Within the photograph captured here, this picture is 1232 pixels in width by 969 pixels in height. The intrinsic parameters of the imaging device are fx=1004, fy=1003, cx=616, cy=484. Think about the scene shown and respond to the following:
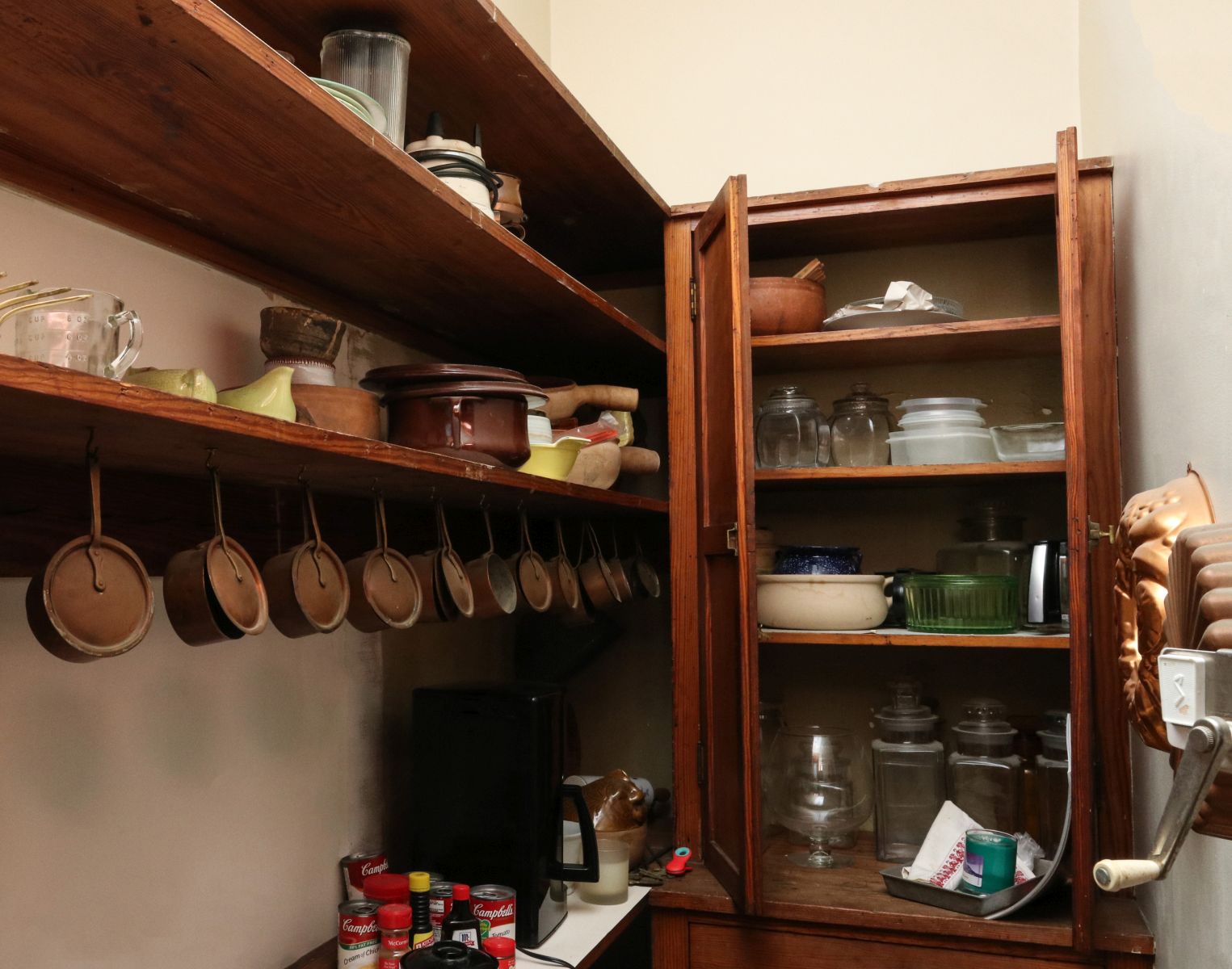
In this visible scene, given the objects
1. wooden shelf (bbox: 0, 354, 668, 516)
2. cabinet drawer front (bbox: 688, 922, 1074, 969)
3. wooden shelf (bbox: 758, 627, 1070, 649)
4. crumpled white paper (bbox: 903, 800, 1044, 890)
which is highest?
wooden shelf (bbox: 0, 354, 668, 516)

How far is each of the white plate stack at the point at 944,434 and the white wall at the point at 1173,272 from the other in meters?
0.26

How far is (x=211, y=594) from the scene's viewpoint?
104cm

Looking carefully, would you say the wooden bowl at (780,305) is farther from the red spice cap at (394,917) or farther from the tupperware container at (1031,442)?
the red spice cap at (394,917)

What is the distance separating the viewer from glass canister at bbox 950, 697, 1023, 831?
6.57 ft

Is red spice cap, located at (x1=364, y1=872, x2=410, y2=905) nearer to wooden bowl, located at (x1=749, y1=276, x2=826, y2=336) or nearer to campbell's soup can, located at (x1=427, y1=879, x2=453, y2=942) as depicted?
campbell's soup can, located at (x1=427, y1=879, x2=453, y2=942)

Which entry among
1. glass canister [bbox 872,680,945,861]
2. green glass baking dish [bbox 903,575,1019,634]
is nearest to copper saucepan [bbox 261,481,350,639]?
green glass baking dish [bbox 903,575,1019,634]

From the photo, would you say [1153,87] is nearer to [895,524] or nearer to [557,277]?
[557,277]

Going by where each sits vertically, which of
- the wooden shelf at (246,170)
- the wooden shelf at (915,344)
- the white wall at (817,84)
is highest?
the white wall at (817,84)

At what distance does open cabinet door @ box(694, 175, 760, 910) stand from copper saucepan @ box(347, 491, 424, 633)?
64 cm

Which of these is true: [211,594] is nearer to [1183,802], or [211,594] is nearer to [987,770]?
[1183,802]

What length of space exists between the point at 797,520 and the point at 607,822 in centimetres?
83

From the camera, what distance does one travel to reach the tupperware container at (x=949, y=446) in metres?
1.99

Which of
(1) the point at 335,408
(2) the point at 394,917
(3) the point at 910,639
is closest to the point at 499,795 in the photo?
(2) the point at 394,917

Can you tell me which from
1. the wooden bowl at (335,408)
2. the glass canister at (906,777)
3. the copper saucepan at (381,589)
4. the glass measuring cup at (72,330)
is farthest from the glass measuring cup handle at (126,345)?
the glass canister at (906,777)
